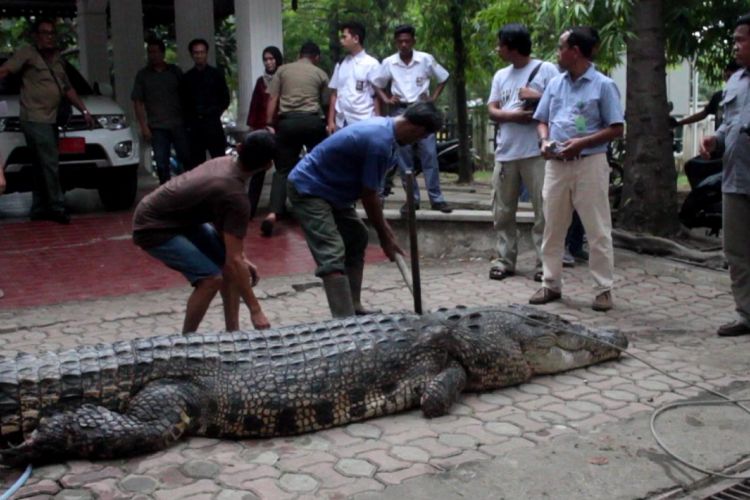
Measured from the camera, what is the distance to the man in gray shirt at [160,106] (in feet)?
33.4

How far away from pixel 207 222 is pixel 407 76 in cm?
445

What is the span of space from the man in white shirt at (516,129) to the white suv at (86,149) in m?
4.79

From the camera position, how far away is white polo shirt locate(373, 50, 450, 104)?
9211 millimetres

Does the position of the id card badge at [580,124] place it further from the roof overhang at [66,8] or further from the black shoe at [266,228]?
the roof overhang at [66,8]

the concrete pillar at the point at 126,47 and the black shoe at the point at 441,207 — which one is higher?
the concrete pillar at the point at 126,47

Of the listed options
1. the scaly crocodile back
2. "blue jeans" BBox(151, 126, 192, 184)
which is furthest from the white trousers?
"blue jeans" BBox(151, 126, 192, 184)

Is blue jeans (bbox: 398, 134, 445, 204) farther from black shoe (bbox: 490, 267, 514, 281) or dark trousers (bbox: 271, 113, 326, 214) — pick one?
black shoe (bbox: 490, 267, 514, 281)

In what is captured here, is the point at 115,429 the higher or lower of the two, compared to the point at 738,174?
lower

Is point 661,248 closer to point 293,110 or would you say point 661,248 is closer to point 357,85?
point 357,85

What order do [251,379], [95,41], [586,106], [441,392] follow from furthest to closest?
[95,41], [586,106], [441,392], [251,379]

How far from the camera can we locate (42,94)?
9.38 metres

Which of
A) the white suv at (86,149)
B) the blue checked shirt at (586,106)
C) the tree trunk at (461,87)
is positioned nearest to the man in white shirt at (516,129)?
the blue checked shirt at (586,106)

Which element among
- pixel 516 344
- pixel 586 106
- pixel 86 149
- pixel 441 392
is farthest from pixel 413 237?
pixel 86 149

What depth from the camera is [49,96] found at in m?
9.41
